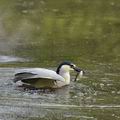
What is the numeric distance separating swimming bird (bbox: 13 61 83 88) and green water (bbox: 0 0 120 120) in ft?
0.49

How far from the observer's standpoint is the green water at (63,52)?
920 cm

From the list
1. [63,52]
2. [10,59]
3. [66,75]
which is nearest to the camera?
[66,75]

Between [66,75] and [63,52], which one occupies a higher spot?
[63,52]

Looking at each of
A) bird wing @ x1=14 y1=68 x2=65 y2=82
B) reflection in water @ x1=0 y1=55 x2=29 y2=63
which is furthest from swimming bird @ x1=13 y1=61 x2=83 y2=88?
reflection in water @ x1=0 y1=55 x2=29 y2=63

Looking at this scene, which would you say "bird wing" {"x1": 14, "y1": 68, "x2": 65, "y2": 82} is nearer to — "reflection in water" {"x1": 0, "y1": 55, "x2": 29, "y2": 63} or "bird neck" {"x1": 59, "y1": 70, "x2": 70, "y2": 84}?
"bird neck" {"x1": 59, "y1": 70, "x2": 70, "y2": 84}

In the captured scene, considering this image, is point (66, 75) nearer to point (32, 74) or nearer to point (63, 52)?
point (32, 74)

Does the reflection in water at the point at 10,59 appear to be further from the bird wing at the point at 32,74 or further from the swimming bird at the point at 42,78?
the bird wing at the point at 32,74

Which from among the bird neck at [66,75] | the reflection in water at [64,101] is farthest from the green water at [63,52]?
the bird neck at [66,75]

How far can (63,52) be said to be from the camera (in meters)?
13.9

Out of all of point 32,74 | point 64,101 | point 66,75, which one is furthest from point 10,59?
point 64,101

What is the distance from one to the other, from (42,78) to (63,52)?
352 cm

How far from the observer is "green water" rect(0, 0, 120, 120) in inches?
362

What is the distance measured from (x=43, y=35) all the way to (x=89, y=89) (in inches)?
250

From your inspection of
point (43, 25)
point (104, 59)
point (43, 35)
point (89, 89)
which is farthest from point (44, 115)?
point (43, 25)
